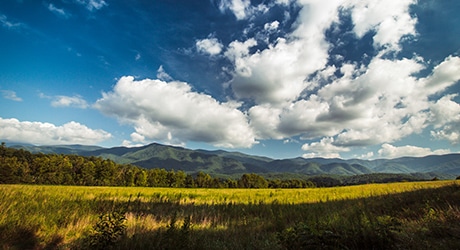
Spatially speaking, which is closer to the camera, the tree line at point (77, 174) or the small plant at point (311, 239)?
the small plant at point (311, 239)

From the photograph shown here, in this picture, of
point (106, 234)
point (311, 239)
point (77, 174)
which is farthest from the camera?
point (77, 174)

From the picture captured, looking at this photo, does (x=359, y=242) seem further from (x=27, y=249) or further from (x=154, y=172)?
(x=154, y=172)

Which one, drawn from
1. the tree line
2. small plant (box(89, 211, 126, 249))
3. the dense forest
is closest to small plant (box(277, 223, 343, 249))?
small plant (box(89, 211, 126, 249))

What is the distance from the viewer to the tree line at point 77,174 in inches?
3152

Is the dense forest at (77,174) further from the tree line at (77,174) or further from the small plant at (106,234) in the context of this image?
the small plant at (106,234)

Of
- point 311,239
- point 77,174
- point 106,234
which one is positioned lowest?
point 77,174

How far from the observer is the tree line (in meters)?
80.1

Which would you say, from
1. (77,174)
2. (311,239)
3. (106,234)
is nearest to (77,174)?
(77,174)

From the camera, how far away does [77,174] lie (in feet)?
308

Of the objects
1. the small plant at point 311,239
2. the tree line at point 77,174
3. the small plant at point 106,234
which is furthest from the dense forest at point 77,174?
the small plant at point 311,239

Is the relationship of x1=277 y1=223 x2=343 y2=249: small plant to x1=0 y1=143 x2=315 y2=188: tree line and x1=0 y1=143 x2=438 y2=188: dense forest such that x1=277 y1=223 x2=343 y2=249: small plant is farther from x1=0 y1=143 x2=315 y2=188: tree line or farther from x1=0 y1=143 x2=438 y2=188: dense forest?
x1=0 y1=143 x2=438 y2=188: dense forest

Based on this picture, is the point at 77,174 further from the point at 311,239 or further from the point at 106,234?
the point at 311,239

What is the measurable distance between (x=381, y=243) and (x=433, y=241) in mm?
955

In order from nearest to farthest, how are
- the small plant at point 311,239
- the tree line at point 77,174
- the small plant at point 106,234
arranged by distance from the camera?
the small plant at point 311,239, the small plant at point 106,234, the tree line at point 77,174
